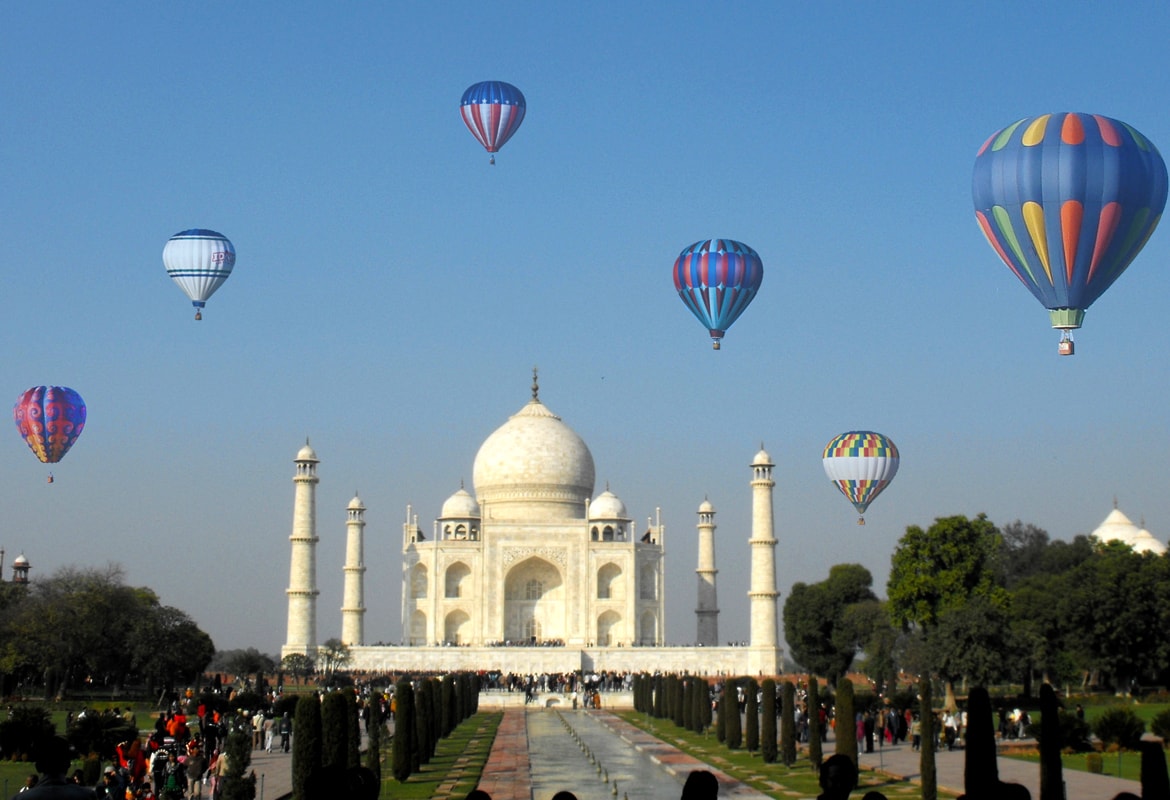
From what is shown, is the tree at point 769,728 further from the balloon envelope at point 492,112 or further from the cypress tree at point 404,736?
the balloon envelope at point 492,112

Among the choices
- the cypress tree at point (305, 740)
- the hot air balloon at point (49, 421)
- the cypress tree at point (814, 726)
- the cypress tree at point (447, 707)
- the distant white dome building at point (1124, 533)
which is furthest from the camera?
the distant white dome building at point (1124, 533)

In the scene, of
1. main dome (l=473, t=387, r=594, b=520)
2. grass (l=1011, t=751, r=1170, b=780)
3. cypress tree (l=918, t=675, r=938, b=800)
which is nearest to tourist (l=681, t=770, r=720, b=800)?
cypress tree (l=918, t=675, r=938, b=800)

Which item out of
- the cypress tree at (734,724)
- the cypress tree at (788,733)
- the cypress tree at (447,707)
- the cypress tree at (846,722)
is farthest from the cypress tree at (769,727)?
the cypress tree at (447,707)

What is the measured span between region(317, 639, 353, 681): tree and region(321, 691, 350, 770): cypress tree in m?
30.4

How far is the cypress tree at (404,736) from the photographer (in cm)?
2062

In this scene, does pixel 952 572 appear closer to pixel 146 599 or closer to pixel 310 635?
pixel 310 635

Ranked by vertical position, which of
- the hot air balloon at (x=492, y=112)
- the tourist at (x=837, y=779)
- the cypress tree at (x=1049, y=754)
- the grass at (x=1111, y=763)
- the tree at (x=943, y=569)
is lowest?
the grass at (x=1111, y=763)

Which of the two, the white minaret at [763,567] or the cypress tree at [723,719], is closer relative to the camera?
the cypress tree at [723,719]

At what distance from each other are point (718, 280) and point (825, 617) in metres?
26.4

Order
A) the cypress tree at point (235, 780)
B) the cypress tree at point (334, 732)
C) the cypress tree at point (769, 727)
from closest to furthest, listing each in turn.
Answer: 1. the cypress tree at point (235, 780)
2. the cypress tree at point (334, 732)
3. the cypress tree at point (769, 727)

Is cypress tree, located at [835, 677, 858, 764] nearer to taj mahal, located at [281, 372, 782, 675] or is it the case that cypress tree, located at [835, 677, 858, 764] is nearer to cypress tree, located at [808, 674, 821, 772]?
cypress tree, located at [808, 674, 821, 772]

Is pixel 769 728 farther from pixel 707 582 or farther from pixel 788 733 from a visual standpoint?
pixel 707 582

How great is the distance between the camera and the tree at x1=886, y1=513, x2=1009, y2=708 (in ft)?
133

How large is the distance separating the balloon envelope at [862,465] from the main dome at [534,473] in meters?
16.4
